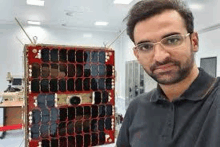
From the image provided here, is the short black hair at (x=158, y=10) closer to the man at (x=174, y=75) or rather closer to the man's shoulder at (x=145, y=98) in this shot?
the man at (x=174, y=75)

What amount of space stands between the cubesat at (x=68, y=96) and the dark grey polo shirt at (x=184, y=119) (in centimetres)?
125

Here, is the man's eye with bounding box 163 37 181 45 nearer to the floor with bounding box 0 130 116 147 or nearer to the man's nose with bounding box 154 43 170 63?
the man's nose with bounding box 154 43 170 63

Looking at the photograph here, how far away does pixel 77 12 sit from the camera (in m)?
5.73

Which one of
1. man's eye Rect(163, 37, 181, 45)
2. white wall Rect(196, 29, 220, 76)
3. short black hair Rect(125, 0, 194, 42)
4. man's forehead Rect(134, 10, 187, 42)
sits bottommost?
man's eye Rect(163, 37, 181, 45)

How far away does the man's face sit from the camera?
0.76 metres

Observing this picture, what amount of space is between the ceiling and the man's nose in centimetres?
312

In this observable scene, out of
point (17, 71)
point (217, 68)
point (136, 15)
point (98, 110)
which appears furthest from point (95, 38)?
point (136, 15)

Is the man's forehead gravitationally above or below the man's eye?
above

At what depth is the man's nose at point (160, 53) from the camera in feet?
2.50

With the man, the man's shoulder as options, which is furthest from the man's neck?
the man's shoulder

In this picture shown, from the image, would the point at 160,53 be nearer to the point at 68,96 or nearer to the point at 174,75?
the point at 174,75

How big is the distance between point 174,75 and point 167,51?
0.34 feet

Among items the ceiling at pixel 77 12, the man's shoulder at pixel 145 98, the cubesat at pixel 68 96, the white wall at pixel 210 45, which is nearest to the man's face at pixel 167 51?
the man's shoulder at pixel 145 98

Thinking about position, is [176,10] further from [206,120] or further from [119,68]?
[119,68]
